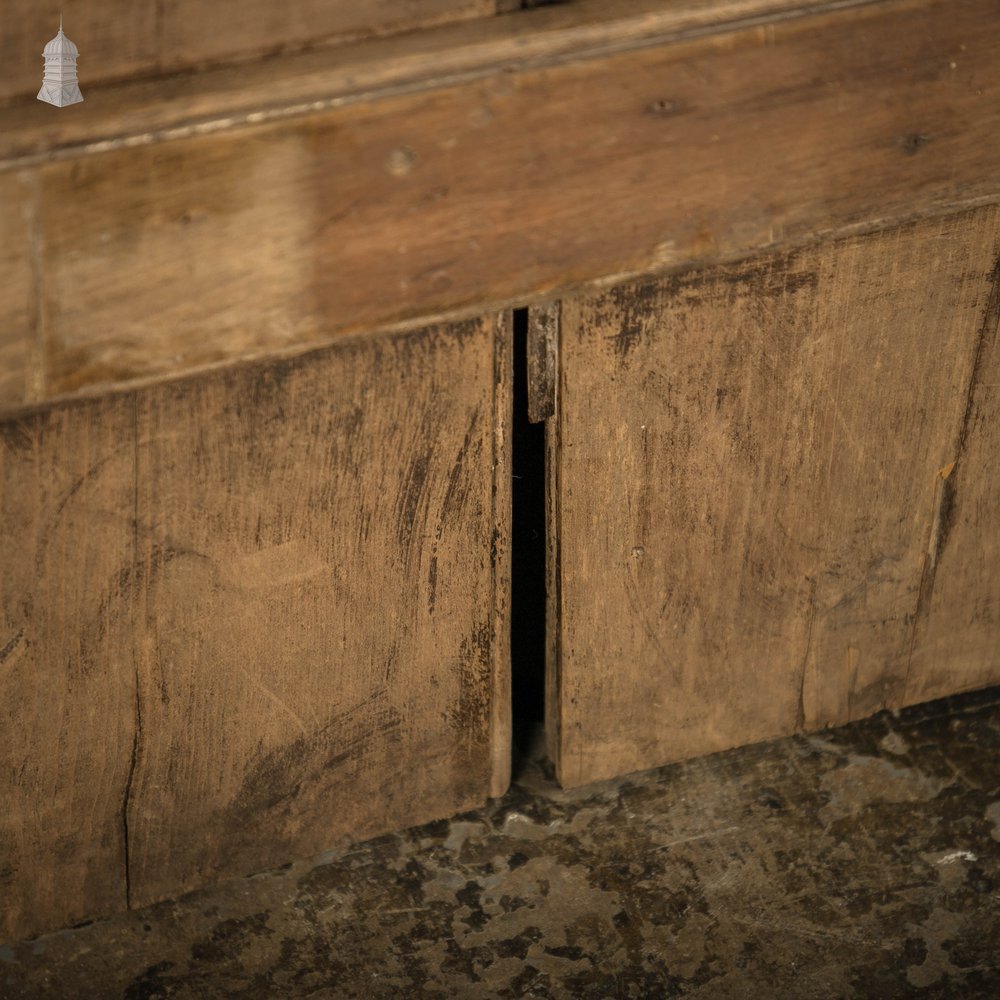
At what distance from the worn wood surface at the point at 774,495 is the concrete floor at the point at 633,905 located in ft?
0.27

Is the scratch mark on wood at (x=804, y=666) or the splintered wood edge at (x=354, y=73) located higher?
the splintered wood edge at (x=354, y=73)

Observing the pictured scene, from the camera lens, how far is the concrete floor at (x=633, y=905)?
5.62 ft

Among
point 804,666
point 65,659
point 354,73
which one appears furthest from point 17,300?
point 804,666

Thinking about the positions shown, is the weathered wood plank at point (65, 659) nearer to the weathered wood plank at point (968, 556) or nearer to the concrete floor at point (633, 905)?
the concrete floor at point (633, 905)

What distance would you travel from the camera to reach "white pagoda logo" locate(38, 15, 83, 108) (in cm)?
123

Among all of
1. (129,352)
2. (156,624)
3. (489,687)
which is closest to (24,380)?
(129,352)

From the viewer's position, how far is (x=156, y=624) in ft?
5.23

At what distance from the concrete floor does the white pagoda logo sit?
0.94 m

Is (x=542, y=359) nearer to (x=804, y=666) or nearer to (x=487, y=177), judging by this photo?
(x=487, y=177)

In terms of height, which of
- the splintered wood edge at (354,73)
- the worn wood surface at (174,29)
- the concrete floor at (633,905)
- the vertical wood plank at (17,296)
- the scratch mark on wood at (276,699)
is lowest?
the concrete floor at (633,905)

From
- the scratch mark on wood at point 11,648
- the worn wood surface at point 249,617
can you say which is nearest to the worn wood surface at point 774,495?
the worn wood surface at point 249,617

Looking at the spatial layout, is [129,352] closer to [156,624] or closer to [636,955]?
[156,624]

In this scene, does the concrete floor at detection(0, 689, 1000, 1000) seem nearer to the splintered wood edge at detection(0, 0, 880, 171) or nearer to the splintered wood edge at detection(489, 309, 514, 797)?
the splintered wood edge at detection(489, 309, 514, 797)

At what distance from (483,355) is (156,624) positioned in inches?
16.4
